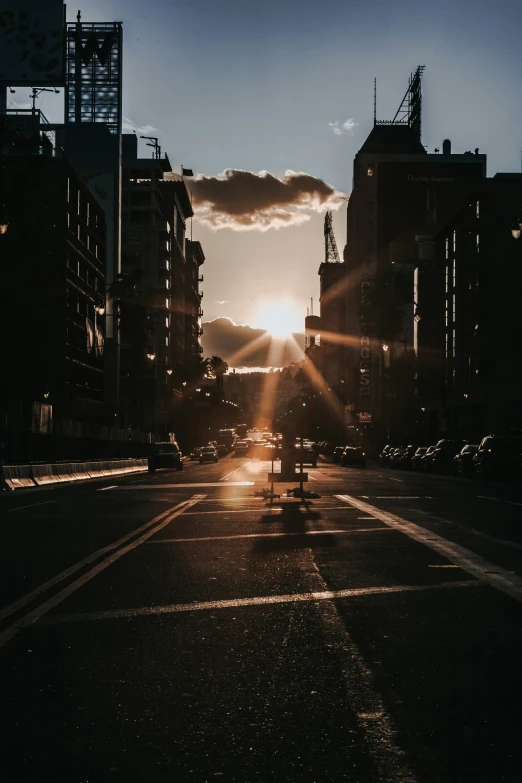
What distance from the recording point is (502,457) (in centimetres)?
4197

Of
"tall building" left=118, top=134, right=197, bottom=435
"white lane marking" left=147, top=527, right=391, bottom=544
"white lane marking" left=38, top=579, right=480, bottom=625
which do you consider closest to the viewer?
"white lane marking" left=38, top=579, right=480, bottom=625

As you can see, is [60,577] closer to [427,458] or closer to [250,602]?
[250,602]

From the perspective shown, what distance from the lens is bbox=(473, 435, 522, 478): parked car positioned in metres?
41.8

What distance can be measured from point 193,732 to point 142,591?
4.59m

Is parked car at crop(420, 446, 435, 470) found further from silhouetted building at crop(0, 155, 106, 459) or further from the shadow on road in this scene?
the shadow on road

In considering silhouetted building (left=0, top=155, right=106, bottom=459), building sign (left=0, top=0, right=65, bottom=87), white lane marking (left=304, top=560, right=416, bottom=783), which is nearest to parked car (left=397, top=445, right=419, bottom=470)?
silhouetted building (left=0, top=155, right=106, bottom=459)

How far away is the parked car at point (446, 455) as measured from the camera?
5288 cm

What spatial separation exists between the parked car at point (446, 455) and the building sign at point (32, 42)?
86.0 feet

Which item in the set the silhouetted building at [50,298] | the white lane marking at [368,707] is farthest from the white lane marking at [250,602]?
the silhouetted building at [50,298]

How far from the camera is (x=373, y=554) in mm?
12164

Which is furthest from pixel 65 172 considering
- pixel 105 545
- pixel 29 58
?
pixel 105 545

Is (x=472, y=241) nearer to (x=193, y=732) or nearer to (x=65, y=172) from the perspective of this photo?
(x=65, y=172)

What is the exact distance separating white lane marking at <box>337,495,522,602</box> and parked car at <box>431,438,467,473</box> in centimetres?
3575

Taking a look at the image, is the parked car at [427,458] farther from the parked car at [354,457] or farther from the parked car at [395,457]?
the parked car at [354,457]
